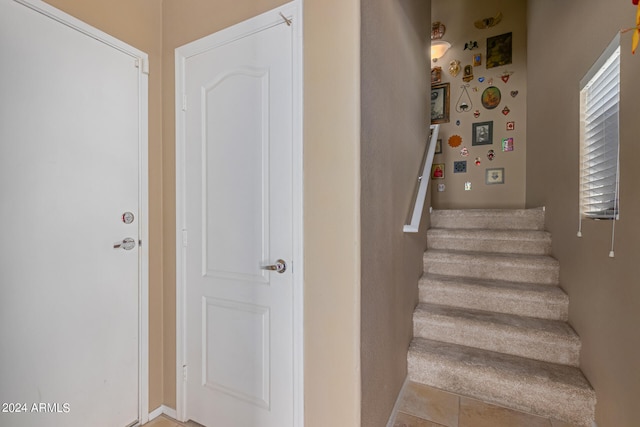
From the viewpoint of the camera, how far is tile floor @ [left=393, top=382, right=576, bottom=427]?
160 centimetres

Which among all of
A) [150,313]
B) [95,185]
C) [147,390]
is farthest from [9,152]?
[147,390]

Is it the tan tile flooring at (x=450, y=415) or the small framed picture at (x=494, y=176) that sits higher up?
the small framed picture at (x=494, y=176)

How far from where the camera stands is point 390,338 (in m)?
1.60

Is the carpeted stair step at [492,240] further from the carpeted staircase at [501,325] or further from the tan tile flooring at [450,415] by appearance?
the tan tile flooring at [450,415]

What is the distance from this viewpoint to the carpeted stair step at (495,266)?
7.52 ft

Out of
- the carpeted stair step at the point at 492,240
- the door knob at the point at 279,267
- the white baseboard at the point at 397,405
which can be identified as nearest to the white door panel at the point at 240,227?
the door knob at the point at 279,267

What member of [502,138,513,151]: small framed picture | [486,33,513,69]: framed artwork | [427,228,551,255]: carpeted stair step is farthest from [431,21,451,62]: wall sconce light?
[427,228,551,255]: carpeted stair step

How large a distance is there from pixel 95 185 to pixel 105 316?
2.25 ft

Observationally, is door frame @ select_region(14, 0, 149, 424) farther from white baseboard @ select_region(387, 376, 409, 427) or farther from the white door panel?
white baseboard @ select_region(387, 376, 409, 427)

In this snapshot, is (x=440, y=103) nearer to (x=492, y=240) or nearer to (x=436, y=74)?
(x=436, y=74)

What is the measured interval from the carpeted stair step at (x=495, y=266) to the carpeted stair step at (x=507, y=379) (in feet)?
2.28

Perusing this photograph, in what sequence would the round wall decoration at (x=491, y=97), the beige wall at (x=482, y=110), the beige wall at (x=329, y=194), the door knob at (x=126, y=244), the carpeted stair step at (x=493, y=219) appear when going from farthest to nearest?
the round wall decoration at (x=491, y=97) < the beige wall at (x=482, y=110) < the carpeted stair step at (x=493, y=219) < the door knob at (x=126, y=244) < the beige wall at (x=329, y=194)

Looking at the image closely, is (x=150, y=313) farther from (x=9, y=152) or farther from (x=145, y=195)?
(x=9, y=152)

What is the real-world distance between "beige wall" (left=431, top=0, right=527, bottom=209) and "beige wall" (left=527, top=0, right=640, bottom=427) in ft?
2.70
